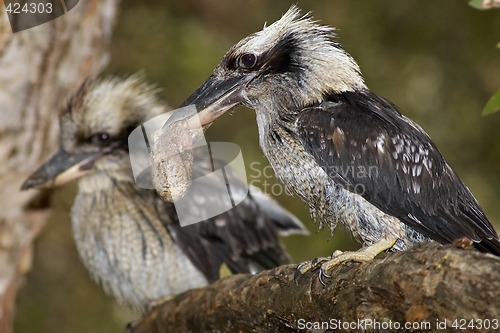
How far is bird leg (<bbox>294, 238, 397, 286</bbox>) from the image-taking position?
10.1ft

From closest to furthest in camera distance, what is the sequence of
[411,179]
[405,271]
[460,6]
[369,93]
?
[405,271] → [411,179] → [369,93] → [460,6]

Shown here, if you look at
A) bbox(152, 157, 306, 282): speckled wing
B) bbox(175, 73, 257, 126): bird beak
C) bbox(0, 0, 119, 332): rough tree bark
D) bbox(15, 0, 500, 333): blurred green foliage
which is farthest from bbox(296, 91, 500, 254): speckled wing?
bbox(15, 0, 500, 333): blurred green foliage

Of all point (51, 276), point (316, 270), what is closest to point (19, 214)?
point (51, 276)

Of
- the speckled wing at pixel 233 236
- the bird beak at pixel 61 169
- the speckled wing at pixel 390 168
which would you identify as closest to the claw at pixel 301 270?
the speckled wing at pixel 390 168

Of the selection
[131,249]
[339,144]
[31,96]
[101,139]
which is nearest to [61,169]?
[101,139]

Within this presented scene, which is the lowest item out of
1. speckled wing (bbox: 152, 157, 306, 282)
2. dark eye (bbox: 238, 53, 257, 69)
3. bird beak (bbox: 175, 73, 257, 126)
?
speckled wing (bbox: 152, 157, 306, 282)

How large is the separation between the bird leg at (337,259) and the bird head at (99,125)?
2.17 metres

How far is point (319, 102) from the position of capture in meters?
3.51

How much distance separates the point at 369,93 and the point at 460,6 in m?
2.91

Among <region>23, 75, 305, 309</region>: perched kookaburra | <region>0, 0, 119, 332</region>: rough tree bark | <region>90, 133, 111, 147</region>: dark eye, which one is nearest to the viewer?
<region>0, 0, 119, 332</region>: rough tree bark

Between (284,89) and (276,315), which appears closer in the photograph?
(276,315)

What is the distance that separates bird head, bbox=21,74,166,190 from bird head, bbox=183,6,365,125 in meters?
1.60

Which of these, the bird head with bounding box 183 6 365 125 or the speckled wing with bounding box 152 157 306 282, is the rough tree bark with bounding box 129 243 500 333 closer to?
the bird head with bounding box 183 6 365 125

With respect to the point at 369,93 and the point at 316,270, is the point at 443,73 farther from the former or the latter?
the point at 316,270
